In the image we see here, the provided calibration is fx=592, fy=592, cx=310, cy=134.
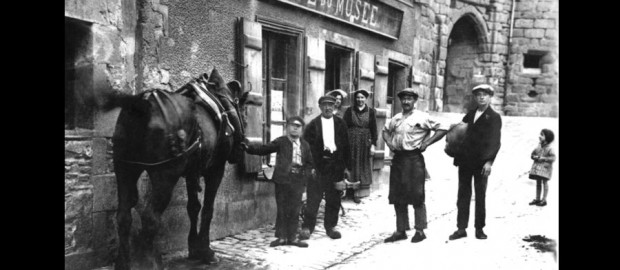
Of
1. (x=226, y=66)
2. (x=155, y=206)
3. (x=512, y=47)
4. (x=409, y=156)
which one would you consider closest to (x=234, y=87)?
(x=226, y=66)

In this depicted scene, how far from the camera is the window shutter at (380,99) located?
6.40m

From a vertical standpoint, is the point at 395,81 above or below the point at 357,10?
below

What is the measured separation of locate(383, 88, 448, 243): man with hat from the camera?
5.29 meters

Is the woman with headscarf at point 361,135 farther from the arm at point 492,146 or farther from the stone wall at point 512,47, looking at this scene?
the stone wall at point 512,47

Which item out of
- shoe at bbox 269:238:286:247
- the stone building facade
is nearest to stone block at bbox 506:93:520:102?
the stone building facade

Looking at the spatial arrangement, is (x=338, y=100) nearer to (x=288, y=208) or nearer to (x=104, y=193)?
(x=288, y=208)

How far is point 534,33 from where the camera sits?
15.7 metres

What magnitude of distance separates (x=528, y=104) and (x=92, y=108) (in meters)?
13.0

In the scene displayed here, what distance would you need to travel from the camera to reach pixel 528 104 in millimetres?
15117

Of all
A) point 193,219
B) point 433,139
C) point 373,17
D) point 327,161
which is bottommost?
point 193,219

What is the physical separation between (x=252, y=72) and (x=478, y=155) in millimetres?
2189

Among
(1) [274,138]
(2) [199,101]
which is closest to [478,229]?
(1) [274,138]

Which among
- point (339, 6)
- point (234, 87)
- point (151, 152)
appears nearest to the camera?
point (151, 152)

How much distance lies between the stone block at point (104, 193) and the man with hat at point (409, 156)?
245 cm
